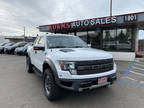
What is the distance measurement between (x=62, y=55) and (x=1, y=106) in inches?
81.3

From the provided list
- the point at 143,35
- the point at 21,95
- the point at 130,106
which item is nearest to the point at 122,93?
the point at 130,106

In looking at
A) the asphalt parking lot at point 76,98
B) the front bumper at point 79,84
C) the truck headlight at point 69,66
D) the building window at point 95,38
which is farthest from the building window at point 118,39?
the truck headlight at point 69,66

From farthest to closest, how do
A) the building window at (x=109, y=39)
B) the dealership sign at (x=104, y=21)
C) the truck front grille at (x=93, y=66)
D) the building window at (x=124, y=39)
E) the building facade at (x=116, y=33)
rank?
1. the building window at (x=109, y=39)
2. the building window at (x=124, y=39)
3. the building facade at (x=116, y=33)
4. the dealership sign at (x=104, y=21)
5. the truck front grille at (x=93, y=66)

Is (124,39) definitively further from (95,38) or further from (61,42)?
(61,42)

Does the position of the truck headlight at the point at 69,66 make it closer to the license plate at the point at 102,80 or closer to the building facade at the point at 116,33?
the license plate at the point at 102,80

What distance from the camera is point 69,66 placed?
2.48 meters

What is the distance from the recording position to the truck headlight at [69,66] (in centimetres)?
246

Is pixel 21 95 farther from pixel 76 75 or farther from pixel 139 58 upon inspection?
pixel 139 58

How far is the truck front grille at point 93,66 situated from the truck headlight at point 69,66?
10cm

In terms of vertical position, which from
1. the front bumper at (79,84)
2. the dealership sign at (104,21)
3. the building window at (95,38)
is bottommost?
the front bumper at (79,84)

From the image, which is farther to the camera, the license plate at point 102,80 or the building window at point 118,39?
the building window at point 118,39

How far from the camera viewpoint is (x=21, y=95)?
3.26 m

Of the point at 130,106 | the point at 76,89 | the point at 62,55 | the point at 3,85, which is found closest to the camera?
the point at 76,89

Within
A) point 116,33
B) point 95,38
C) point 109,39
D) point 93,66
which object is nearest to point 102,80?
point 93,66
